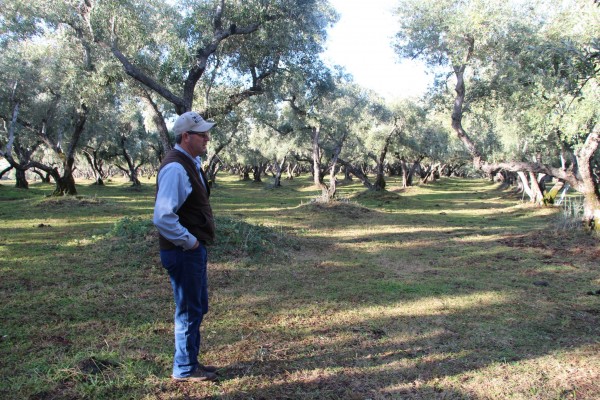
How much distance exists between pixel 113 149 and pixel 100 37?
2643cm

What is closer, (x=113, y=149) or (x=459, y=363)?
(x=459, y=363)

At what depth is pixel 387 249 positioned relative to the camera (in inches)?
407

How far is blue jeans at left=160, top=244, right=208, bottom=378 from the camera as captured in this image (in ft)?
10.8

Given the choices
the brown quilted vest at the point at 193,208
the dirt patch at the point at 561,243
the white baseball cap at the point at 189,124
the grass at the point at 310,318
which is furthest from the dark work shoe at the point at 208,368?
the dirt patch at the point at 561,243

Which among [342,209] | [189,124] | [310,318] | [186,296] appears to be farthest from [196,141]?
[342,209]

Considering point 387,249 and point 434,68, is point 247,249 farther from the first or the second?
point 434,68

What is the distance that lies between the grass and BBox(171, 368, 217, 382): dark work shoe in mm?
62

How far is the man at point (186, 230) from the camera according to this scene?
3.14 m

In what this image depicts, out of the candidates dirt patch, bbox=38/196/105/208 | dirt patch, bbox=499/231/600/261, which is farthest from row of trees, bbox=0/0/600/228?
dirt patch, bbox=38/196/105/208

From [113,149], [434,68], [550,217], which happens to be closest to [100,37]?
[434,68]

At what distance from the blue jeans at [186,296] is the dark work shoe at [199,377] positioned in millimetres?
29

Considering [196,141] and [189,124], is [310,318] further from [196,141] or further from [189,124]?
[189,124]

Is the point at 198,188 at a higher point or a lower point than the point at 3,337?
higher

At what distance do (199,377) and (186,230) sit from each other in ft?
4.52
